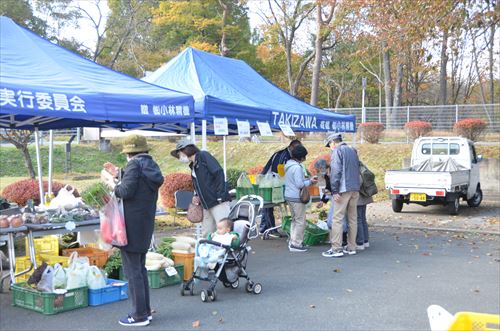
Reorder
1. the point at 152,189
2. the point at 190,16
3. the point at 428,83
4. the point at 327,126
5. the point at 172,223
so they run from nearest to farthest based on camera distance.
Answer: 1. the point at 152,189
2. the point at 327,126
3. the point at 172,223
4. the point at 190,16
5. the point at 428,83

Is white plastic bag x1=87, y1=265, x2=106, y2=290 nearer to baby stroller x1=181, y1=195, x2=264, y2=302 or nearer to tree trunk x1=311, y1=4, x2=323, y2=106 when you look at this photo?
baby stroller x1=181, y1=195, x2=264, y2=302

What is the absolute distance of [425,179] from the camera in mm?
14438

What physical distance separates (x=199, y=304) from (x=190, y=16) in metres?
31.2

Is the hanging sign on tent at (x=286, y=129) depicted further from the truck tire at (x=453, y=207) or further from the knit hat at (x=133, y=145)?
the truck tire at (x=453, y=207)

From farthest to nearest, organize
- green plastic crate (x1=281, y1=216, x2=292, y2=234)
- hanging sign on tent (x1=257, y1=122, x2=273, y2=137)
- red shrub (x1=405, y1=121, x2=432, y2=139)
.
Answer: red shrub (x1=405, y1=121, x2=432, y2=139), green plastic crate (x1=281, y1=216, x2=292, y2=234), hanging sign on tent (x1=257, y1=122, x2=273, y2=137)

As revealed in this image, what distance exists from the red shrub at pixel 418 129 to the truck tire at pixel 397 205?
9.24m

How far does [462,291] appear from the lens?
23.6ft

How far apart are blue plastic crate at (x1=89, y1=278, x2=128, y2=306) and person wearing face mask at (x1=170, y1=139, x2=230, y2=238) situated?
1.57m

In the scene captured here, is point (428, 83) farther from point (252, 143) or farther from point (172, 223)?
point (172, 223)

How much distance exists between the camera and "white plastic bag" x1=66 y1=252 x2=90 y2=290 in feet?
20.7

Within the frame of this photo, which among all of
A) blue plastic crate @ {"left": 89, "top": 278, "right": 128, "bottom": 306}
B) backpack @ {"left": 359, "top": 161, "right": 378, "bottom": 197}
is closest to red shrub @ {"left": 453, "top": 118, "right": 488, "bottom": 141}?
backpack @ {"left": 359, "top": 161, "right": 378, "bottom": 197}

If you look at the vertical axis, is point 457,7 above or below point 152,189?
above

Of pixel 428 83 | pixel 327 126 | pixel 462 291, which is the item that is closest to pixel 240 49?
pixel 428 83

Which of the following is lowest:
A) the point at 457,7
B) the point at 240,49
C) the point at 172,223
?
the point at 172,223
